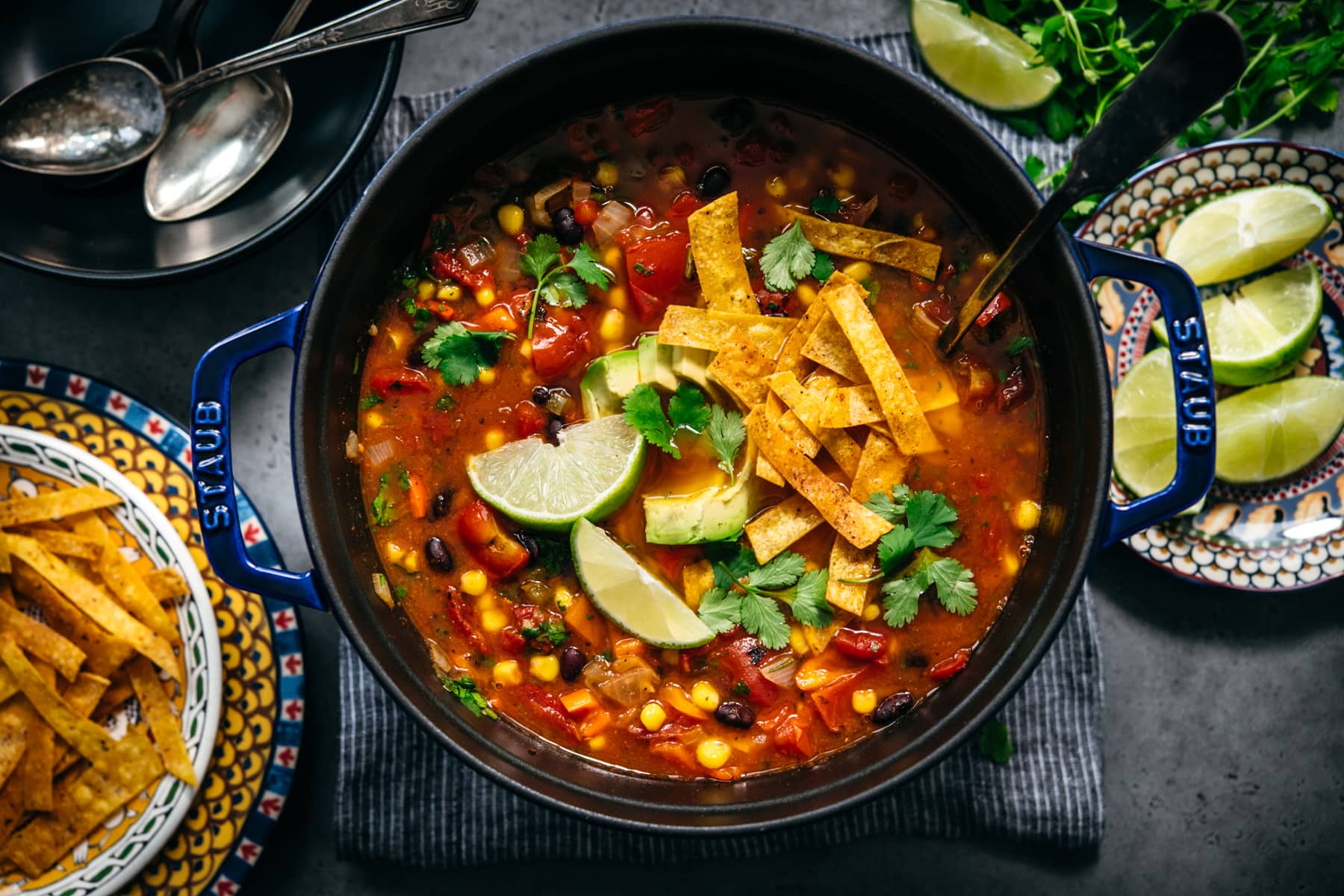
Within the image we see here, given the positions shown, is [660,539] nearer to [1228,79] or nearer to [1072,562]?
[1072,562]

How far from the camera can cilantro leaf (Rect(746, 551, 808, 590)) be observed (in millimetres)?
3070

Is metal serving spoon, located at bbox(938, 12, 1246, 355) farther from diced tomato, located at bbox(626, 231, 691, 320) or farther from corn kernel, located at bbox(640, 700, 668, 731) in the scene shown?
corn kernel, located at bbox(640, 700, 668, 731)

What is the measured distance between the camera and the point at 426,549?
124 inches

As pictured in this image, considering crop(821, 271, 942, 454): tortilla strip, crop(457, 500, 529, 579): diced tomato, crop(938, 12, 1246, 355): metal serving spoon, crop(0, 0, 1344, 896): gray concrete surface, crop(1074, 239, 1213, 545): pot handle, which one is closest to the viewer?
crop(938, 12, 1246, 355): metal serving spoon

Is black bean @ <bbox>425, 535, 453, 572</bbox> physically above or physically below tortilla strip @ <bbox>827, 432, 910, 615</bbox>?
above

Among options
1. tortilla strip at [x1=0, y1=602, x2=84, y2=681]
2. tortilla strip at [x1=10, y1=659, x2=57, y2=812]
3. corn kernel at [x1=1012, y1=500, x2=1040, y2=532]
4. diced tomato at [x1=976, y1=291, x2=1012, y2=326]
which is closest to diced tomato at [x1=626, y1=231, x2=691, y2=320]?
diced tomato at [x1=976, y1=291, x2=1012, y2=326]

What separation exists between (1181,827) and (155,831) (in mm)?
3617

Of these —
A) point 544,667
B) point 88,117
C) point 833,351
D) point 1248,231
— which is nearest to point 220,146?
point 88,117

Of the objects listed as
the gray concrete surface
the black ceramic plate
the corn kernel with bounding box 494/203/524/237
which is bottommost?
the gray concrete surface

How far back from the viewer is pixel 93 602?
3355mm

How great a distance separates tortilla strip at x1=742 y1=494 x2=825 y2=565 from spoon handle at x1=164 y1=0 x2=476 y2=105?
67.7 inches

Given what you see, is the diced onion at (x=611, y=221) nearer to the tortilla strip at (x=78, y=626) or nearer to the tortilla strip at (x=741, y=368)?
the tortilla strip at (x=741, y=368)

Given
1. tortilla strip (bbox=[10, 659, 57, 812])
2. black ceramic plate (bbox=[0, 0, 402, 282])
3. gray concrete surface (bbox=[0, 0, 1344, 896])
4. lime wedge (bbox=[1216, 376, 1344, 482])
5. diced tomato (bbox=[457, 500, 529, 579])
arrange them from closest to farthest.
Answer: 1. diced tomato (bbox=[457, 500, 529, 579])
2. black ceramic plate (bbox=[0, 0, 402, 282])
3. tortilla strip (bbox=[10, 659, 57, 812])
4. lime wedge (bbox=[1216, 376, 1344, 482])
5. gray concrete surface (bbox=[0, 0, 1344, 896])

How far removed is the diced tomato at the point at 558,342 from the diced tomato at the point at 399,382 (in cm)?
36
